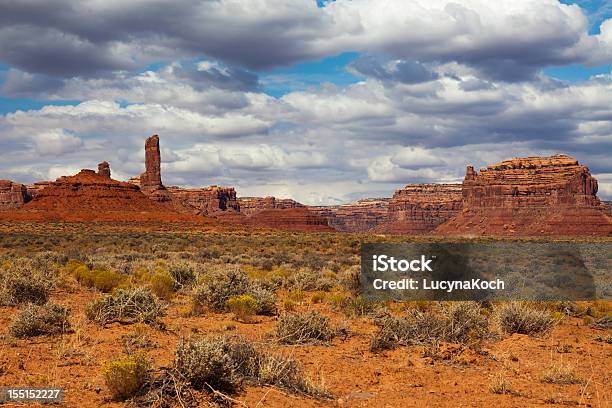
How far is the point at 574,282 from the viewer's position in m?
24.4

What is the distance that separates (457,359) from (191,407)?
4959 millimetres

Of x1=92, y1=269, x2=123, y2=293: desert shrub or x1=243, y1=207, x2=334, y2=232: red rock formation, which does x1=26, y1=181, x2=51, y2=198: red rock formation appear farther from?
x1=92, y1=269, x2=123, y2=293: desert shrub

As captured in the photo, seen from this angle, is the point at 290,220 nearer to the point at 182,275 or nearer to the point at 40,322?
the point at 182,275

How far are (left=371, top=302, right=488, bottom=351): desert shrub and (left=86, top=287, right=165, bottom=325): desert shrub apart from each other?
4583mm

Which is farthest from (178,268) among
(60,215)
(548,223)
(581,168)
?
(581,168)

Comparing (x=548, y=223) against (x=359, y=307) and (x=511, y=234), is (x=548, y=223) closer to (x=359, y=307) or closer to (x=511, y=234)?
(x=511, y=234)

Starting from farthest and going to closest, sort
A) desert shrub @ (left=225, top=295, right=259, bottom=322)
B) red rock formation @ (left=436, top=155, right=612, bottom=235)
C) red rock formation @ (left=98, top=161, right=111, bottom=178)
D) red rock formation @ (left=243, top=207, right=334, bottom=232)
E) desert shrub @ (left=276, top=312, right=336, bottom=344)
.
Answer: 1. red rock formation @ (left=98, top=161, right=111, bottom=178)
2. red rock formation @ (left=243, top=207, right=334, bottom=232)
3. red rock formation @ (left=436, top=155, right=612, bottom=235)
4. desert shrub @ (left=225, top=295, right=259, bottom=322)
5. desert shrub @ (left=276, top=312, right=336, bottom=344)

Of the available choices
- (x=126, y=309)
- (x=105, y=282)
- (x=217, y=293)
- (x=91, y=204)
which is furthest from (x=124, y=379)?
(x=91, y=204)

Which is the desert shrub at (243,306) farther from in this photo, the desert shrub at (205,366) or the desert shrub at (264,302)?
the desert shrub at (205,366)

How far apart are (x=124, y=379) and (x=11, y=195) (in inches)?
7512

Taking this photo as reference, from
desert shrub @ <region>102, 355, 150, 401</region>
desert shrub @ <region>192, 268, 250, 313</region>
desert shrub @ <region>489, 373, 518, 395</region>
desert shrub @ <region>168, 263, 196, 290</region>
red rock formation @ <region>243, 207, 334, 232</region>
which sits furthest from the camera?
red rock formation @ <region>243, 207, 334, 232</region>

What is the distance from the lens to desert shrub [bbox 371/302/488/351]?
1020 cm

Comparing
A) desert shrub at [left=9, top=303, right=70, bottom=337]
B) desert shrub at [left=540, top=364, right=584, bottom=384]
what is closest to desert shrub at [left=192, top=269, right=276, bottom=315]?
desert shrub at [left=9, top=303, right=70, bottom=337]

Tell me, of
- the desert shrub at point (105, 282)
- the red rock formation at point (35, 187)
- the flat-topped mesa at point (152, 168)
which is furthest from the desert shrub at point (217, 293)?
the red rock formation at point (35, 187)
